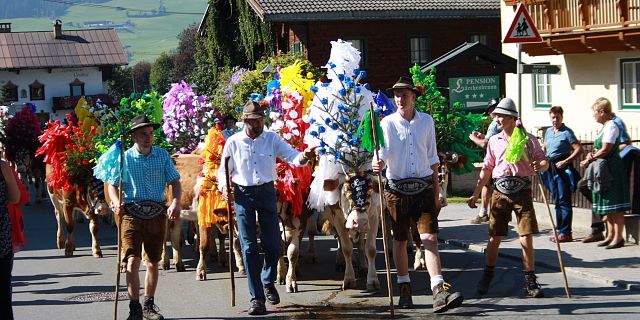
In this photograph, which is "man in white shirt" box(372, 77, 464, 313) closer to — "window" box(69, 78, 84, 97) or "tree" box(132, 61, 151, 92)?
"window" box(69, 78, 84, 97)

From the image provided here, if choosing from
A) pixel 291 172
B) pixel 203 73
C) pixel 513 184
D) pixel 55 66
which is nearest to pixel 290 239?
pixel 291 172

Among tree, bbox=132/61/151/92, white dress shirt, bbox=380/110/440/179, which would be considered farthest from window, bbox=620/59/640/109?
tree, bbox=132/61/151/92

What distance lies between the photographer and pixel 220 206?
535 inches

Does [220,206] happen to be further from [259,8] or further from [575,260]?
[259,8]

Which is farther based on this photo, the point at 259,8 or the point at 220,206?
the point at 259,8

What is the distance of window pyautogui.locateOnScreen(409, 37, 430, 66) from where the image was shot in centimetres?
4156

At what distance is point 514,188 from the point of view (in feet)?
37.3

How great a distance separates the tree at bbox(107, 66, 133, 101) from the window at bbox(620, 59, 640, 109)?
77.7m

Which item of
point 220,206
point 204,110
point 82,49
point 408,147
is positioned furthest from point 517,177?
point 82,49

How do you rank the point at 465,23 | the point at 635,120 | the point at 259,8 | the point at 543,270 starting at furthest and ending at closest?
the point at 465,23 < the point at 259,8 < the point at 635,120 < the point at 543,270

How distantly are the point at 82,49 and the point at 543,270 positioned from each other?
82.5 m

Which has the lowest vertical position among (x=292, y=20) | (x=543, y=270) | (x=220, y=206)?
(x=543, y=270)

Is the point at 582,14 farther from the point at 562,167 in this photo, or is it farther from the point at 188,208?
the point at 188,208

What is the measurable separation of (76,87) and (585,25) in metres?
73.4
